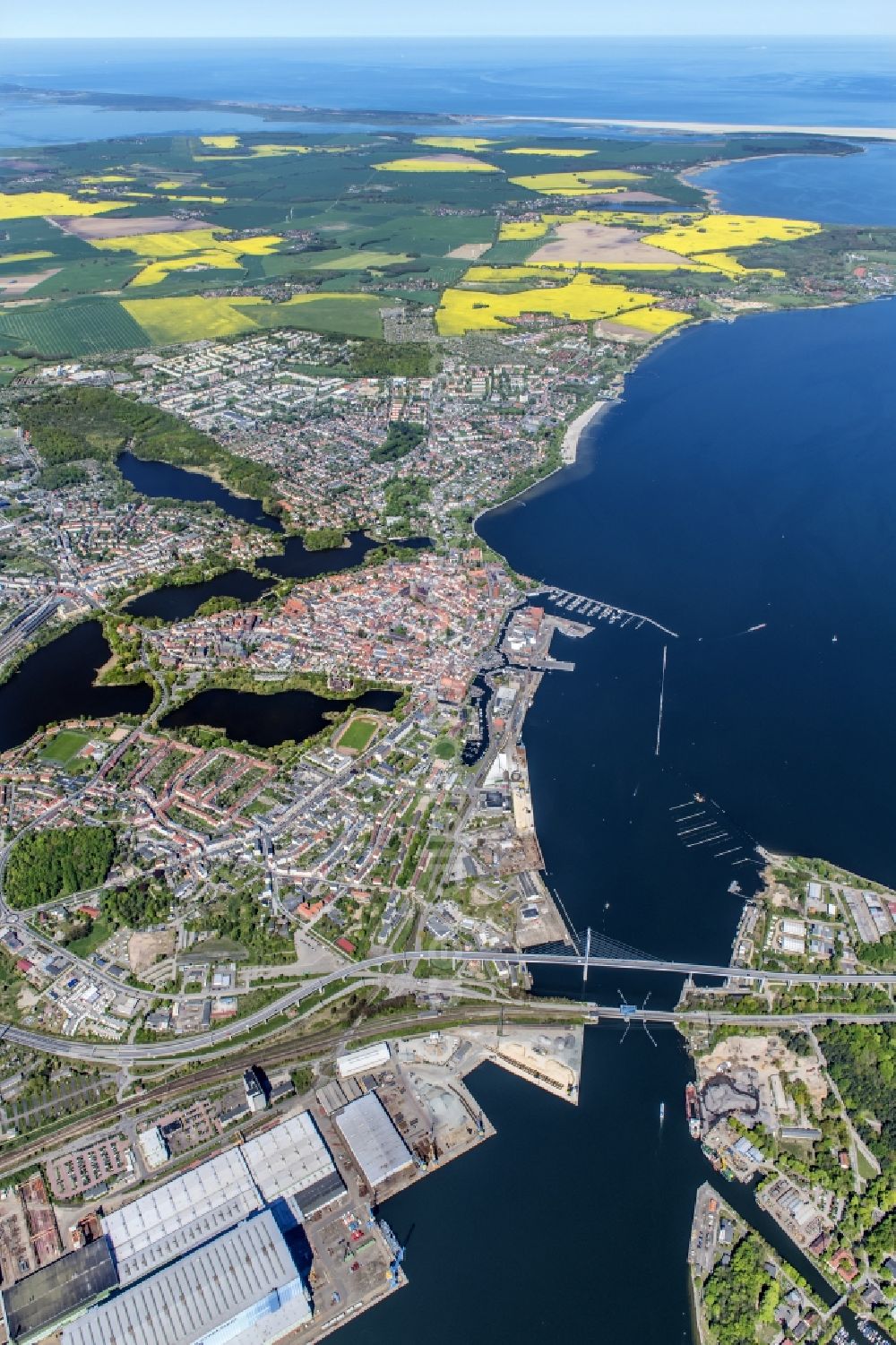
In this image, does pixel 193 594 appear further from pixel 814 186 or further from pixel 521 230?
pixel 814 186

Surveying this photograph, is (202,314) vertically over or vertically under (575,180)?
under

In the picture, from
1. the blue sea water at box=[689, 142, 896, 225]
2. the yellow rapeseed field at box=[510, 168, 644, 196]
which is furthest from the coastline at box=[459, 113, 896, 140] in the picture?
the yellow rapeseed field at box=[510, 168, 644, 196]

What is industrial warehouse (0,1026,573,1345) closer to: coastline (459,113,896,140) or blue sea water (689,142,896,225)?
blue sea water (689,142,896,225)

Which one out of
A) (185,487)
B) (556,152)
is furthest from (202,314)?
(556,152)

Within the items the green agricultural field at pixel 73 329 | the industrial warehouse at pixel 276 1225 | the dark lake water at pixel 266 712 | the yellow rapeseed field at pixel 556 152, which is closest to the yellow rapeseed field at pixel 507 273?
the green agricultural field at pixel 73 329

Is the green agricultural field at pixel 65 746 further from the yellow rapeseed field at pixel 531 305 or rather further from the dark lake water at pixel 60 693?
the yellow rapeseed field at pixel 531 305

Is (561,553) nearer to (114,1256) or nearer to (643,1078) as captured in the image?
(643,1078)
